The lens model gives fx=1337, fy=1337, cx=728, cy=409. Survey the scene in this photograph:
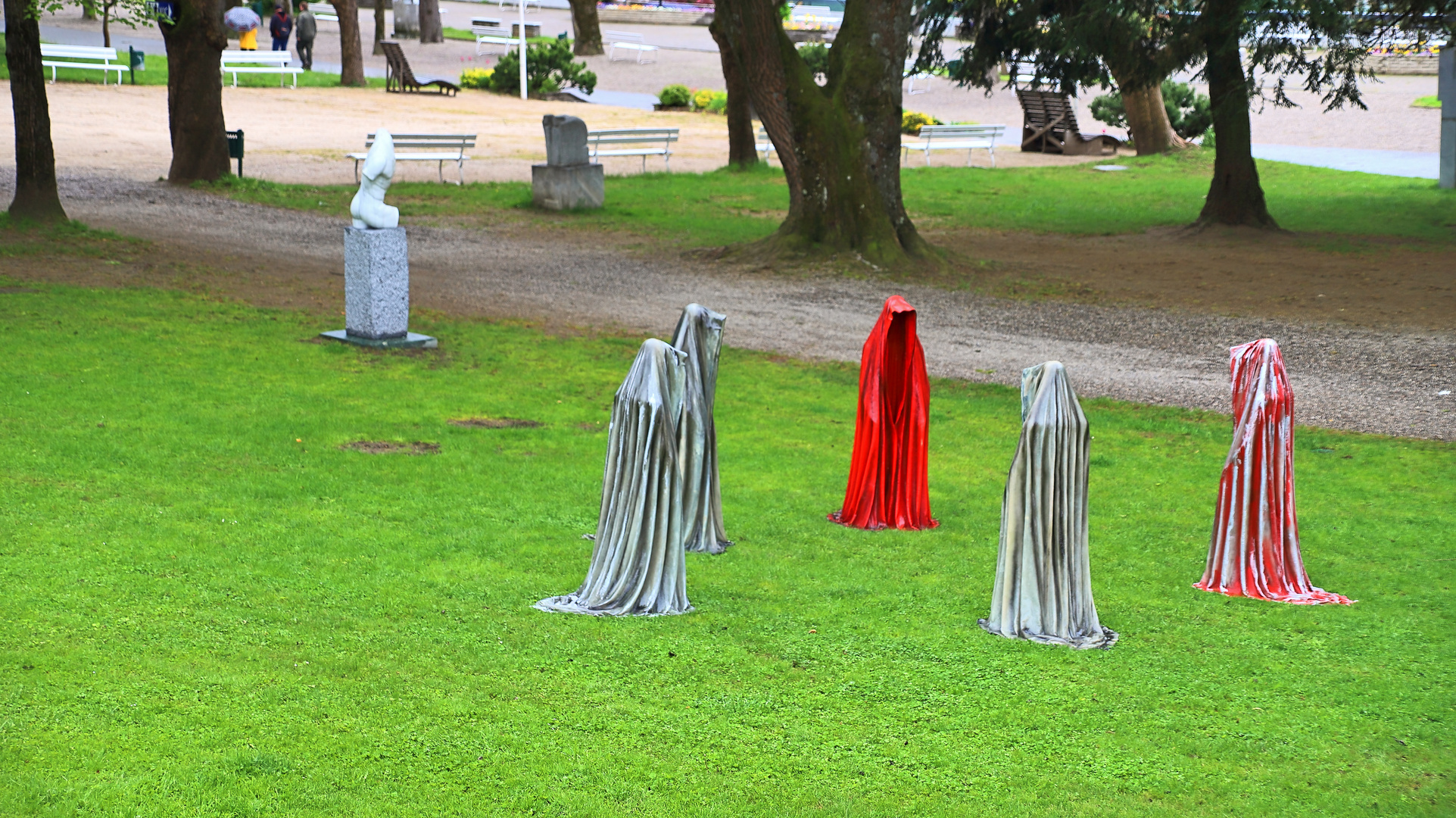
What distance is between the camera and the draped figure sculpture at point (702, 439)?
7.00 meters

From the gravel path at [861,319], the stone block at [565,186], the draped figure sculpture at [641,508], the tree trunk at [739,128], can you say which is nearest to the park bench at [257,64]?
the tree trunk at [739,128]

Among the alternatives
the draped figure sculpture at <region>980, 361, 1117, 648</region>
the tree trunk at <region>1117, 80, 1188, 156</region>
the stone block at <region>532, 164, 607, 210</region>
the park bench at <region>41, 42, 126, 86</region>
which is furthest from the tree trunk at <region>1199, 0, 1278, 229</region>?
the park bench at <region>41, 42, 126, 86</region>

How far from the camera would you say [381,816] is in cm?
409

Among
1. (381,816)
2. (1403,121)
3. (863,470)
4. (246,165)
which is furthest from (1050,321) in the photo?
(1403,121)

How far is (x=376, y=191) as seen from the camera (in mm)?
11656

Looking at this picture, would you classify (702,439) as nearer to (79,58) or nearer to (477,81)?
(79,58)

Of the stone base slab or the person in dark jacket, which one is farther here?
the person in dark jacket

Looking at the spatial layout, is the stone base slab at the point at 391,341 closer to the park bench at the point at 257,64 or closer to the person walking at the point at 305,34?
the park bench at the point at 257,64

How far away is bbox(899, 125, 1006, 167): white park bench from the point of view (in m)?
30.5

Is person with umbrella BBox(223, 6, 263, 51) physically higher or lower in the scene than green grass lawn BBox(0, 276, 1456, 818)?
higher

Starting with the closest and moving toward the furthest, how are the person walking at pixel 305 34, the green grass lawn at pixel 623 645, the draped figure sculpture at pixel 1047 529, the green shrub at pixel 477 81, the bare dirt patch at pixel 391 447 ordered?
1. the green grass lawn at pixel 623 645
2. the draped figure sculpture at pixel 1047 529
3. the bare dirt patch at pixel 391 447
4. the green shrub at pixel 477 81
5. the person walking at pixel 305 34

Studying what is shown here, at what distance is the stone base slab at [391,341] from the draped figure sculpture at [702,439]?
210 inches

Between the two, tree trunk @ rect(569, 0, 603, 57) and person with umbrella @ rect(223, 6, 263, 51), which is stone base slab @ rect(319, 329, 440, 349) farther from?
tree trunk @ rect(569, 0, 603, 57)

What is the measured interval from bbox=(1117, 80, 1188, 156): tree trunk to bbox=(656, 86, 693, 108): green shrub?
13.9 metres
